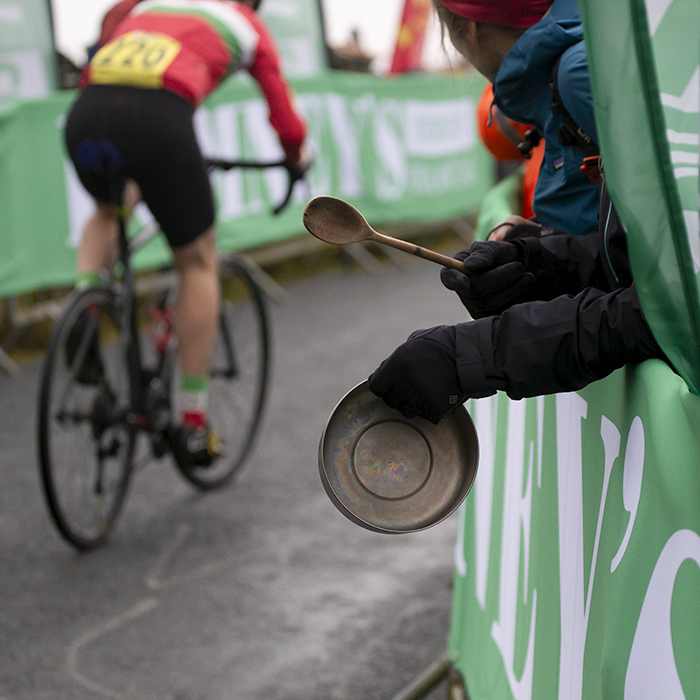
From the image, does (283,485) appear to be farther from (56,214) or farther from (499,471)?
(56,214)

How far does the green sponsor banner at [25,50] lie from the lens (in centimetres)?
704

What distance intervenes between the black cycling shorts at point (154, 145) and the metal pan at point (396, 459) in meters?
2.09

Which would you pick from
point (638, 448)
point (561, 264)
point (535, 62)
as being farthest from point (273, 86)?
point (638, 448)

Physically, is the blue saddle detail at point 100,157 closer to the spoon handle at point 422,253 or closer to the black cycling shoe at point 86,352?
the black cycling shoe at point 86,352

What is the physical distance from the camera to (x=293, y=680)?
2521 mm

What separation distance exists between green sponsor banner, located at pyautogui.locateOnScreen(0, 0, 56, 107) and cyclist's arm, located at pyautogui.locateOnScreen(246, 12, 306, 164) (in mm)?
4100

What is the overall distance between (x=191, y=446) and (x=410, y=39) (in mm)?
8716

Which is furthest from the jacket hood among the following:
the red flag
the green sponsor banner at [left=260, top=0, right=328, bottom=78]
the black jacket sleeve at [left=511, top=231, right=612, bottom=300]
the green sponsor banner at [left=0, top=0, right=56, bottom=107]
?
the red flag

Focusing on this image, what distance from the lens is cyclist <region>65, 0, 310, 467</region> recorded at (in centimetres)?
312

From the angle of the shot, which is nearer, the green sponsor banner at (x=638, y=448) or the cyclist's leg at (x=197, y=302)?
the green sponsor banner at (x=638, y=448)

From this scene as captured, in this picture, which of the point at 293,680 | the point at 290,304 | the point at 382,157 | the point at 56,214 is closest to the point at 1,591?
the point at 293,680

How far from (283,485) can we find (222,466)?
1.09 feet

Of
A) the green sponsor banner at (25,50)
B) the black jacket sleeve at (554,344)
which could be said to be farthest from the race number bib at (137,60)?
the green sponsor banner at (25,50)

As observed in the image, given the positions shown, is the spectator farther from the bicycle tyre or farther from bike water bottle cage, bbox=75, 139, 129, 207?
the bicycle tyre
